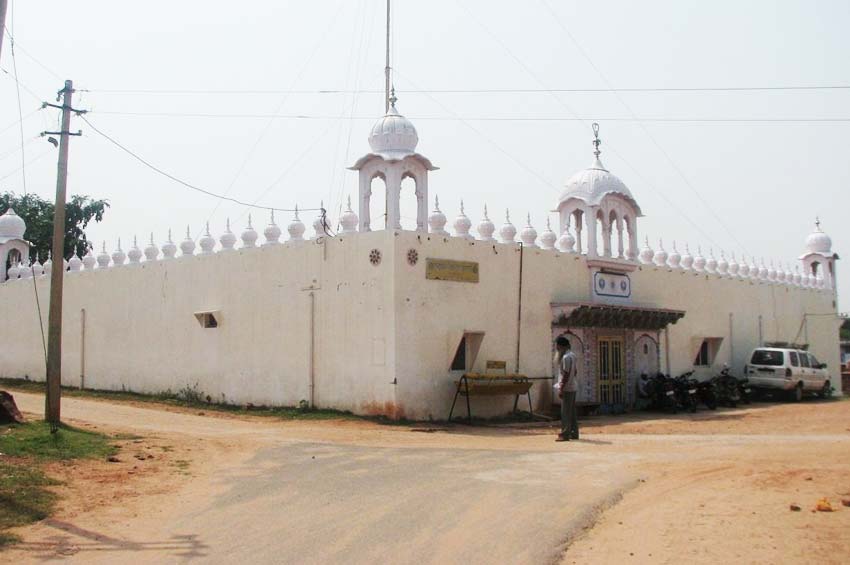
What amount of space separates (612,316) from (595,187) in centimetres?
311

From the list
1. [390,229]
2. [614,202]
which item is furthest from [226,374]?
[614,202]

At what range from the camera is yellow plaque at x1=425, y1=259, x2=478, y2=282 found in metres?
14.9

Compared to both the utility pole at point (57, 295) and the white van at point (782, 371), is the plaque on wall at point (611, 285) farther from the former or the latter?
the utility pole at point (57, 295)

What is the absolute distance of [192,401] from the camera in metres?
17.7

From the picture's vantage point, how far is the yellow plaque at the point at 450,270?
14.9 meters

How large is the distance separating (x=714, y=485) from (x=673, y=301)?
13.6 metres

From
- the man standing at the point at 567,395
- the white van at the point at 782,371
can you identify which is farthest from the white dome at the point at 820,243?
the man standing at the point at 567,395

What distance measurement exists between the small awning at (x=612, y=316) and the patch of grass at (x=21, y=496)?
10912 mm

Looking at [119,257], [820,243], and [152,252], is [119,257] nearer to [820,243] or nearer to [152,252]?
[152,252]

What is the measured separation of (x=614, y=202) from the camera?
19.9m

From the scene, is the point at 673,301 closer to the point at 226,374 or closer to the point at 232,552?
the point at 226,374

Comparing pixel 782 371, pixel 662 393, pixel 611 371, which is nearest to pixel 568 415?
pixel 611 371

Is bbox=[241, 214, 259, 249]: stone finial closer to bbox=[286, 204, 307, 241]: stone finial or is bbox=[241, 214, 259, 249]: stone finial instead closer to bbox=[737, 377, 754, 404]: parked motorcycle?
bbox=[286, 204, 307, 241]: stone finial

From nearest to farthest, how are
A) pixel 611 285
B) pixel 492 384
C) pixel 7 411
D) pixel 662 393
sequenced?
pixel 7 411
pixel 492 384
pixel 662 393
pixel 611 285
